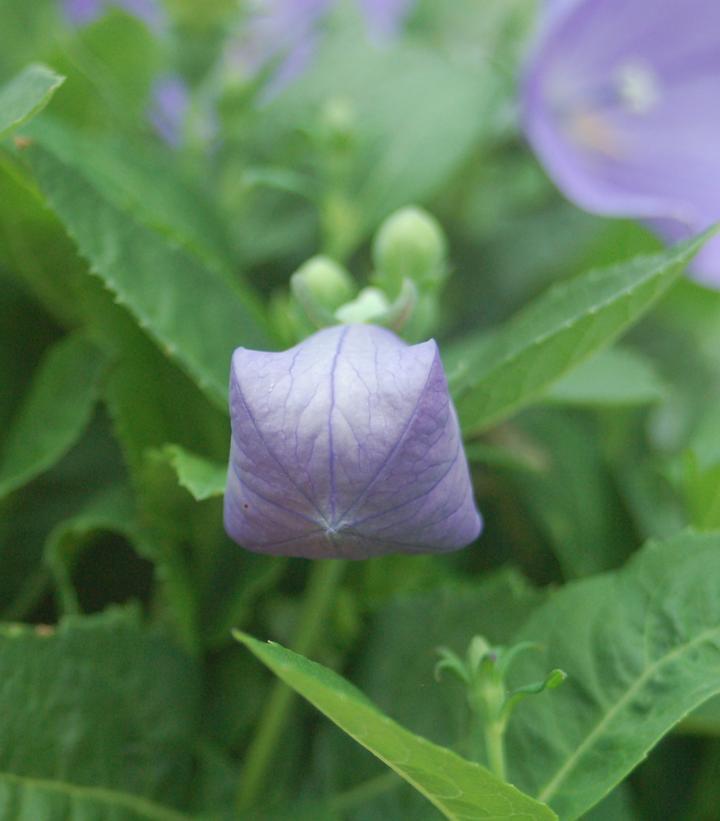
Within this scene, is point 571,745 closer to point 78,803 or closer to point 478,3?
point 78,803

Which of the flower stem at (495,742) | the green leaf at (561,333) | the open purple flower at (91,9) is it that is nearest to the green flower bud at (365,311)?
the green leaf at (561,333)

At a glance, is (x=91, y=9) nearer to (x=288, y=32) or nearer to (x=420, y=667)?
(x=288, y=32)

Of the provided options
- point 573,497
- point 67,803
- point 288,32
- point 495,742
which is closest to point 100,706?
point 67,803

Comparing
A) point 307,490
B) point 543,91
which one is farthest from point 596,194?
point 307,490

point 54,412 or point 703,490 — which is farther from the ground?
point 54,412

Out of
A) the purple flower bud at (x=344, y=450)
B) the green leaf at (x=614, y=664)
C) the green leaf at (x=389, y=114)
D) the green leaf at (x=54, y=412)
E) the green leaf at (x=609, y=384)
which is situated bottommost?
the green leaf at (x=609, y=384)

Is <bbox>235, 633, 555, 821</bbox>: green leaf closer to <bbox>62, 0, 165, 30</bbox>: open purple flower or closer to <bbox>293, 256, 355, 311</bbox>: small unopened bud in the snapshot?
<bbox>293, 256, 355, 311</bbox>: small unopened bud

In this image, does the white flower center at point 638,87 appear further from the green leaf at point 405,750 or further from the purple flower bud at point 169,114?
the green leaf at point 405,750
